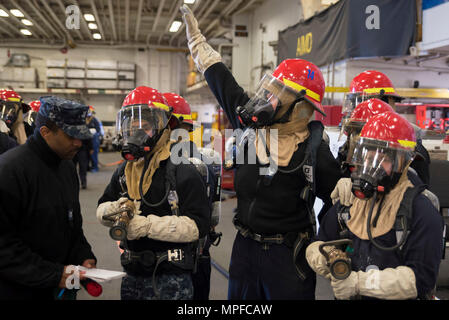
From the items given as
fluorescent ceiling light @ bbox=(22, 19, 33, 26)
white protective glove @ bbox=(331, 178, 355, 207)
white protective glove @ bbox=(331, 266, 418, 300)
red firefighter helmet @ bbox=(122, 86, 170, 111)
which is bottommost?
white protective glove @ bbox=(331, 266, 418, 300)

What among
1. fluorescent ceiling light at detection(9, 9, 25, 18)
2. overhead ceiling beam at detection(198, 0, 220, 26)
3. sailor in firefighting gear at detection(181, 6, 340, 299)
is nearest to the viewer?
sailor in firefighting gear at detection(181, 6, 340, 299)

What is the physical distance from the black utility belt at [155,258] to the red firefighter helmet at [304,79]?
1122mm

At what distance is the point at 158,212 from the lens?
86.6 inches

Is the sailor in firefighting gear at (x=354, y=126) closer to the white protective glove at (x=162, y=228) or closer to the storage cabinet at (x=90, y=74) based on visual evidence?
the white protective glove at (x=162, y=228)

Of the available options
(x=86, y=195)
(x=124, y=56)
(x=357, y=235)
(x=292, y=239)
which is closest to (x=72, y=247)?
(x=292, y=239)

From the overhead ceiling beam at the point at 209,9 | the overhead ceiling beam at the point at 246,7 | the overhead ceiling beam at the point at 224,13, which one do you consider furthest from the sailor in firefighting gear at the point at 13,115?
the overhead ceiling beam at the point at 246,7

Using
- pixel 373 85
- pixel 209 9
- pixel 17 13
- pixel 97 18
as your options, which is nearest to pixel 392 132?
pixel 373 85

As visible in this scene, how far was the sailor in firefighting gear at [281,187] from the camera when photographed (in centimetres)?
212

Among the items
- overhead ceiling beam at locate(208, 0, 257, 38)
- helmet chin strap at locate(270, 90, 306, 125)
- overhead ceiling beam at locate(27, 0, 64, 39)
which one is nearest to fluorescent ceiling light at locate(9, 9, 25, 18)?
overhead ceiling beam at locate(27, 0, 64, 39)

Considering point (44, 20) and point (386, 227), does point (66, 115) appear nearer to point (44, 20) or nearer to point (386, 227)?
point (386, 227)

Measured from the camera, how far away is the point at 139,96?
2.45 metres

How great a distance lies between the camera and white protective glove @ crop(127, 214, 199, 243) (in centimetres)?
201

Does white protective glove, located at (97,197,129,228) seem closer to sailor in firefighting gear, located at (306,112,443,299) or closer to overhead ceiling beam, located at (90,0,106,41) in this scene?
sailor in firefighting gear, located at (306,112,443,299)

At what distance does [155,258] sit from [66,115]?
0.87 metres
